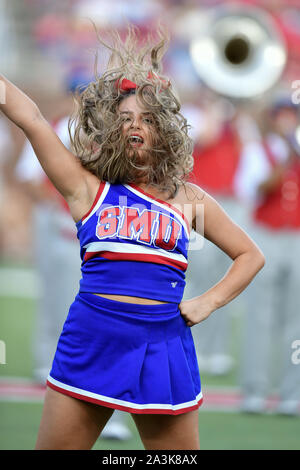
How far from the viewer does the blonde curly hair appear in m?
2.54

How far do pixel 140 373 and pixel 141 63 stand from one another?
1031mm

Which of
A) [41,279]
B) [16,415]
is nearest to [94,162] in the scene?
[16,415]

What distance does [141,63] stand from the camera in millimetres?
2734

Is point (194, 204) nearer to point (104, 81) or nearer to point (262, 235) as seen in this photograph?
point (104, 81)

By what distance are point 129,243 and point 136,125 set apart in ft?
1.24

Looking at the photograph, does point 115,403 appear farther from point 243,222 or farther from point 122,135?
point 243,222

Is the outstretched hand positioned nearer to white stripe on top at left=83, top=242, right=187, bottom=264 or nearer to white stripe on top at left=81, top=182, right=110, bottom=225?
white stripe on top at left=83, top=242, right=187, bottom=264

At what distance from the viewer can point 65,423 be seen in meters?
2.42

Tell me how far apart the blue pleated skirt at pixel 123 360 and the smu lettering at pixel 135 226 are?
0.20 m

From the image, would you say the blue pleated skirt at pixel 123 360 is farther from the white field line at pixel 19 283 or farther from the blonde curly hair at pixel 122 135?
the white field line at pixel 19 283
